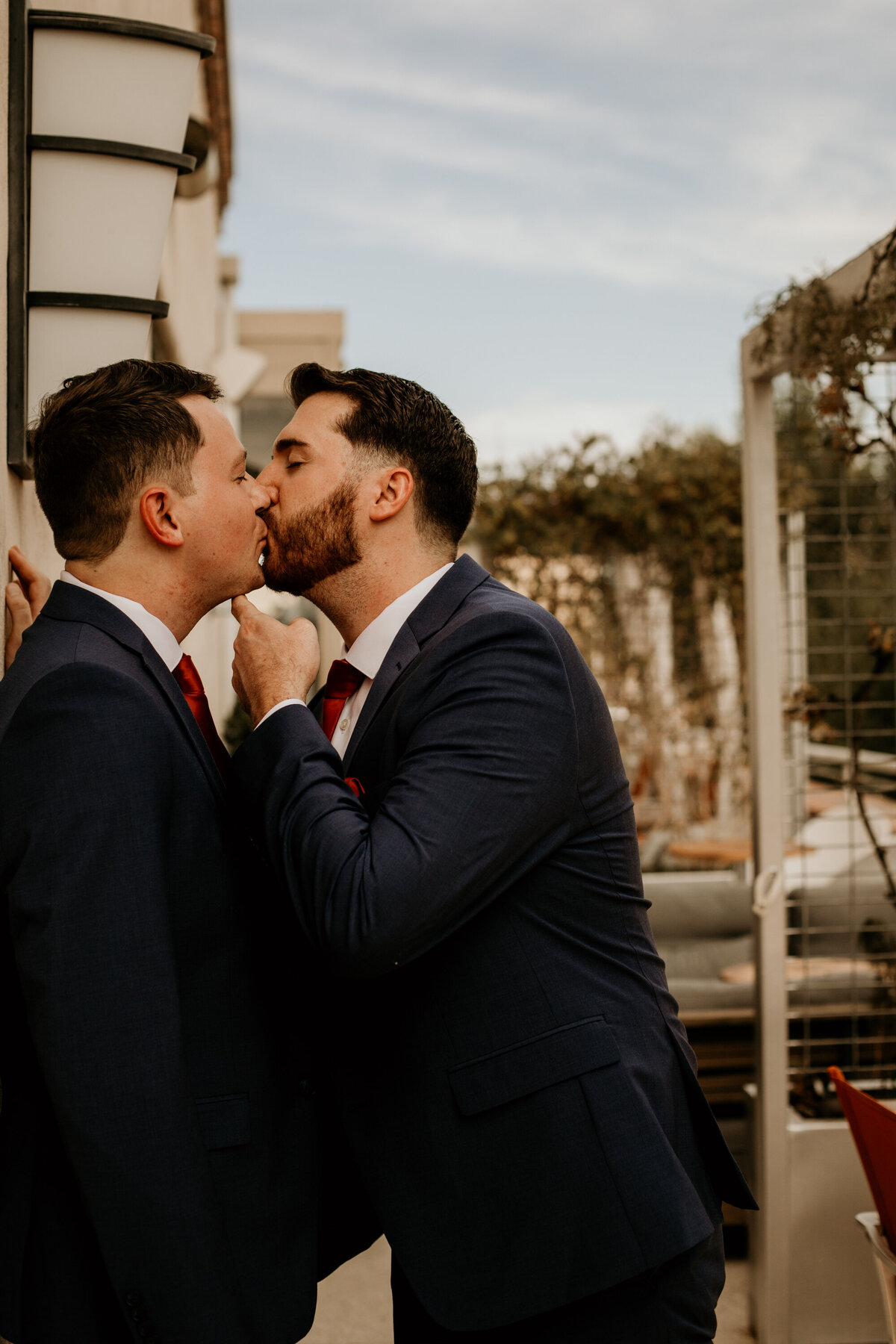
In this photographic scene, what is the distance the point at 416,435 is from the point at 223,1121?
1.03 m

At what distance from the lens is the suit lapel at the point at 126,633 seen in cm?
134

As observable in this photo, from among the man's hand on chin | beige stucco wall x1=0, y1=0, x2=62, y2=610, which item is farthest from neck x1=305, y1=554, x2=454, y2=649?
beige stucco wall x1=0, y1=0, x2=62, y2=610

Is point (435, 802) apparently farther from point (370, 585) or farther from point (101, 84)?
point (101, 84)

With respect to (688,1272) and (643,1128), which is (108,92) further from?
(688,1272)

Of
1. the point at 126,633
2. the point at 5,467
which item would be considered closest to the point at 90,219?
the point at 5,467

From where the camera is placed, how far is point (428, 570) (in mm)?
1737

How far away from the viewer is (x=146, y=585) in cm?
145

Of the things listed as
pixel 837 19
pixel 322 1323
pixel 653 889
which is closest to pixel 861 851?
pixel 653 889

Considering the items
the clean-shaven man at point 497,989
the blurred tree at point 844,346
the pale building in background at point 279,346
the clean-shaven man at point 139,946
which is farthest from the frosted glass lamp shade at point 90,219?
the pale building in background at point 279,346

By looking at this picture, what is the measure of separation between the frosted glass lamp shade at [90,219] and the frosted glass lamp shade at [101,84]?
0.05m

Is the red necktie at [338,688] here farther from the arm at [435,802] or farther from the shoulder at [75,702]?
A: the shoulder at [75,702]

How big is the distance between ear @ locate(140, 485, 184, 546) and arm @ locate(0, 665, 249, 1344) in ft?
0.91

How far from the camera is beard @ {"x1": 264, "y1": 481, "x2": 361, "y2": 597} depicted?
1.68 metres

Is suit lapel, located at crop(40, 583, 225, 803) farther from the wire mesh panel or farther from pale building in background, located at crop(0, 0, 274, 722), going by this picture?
the wire mesh panel
